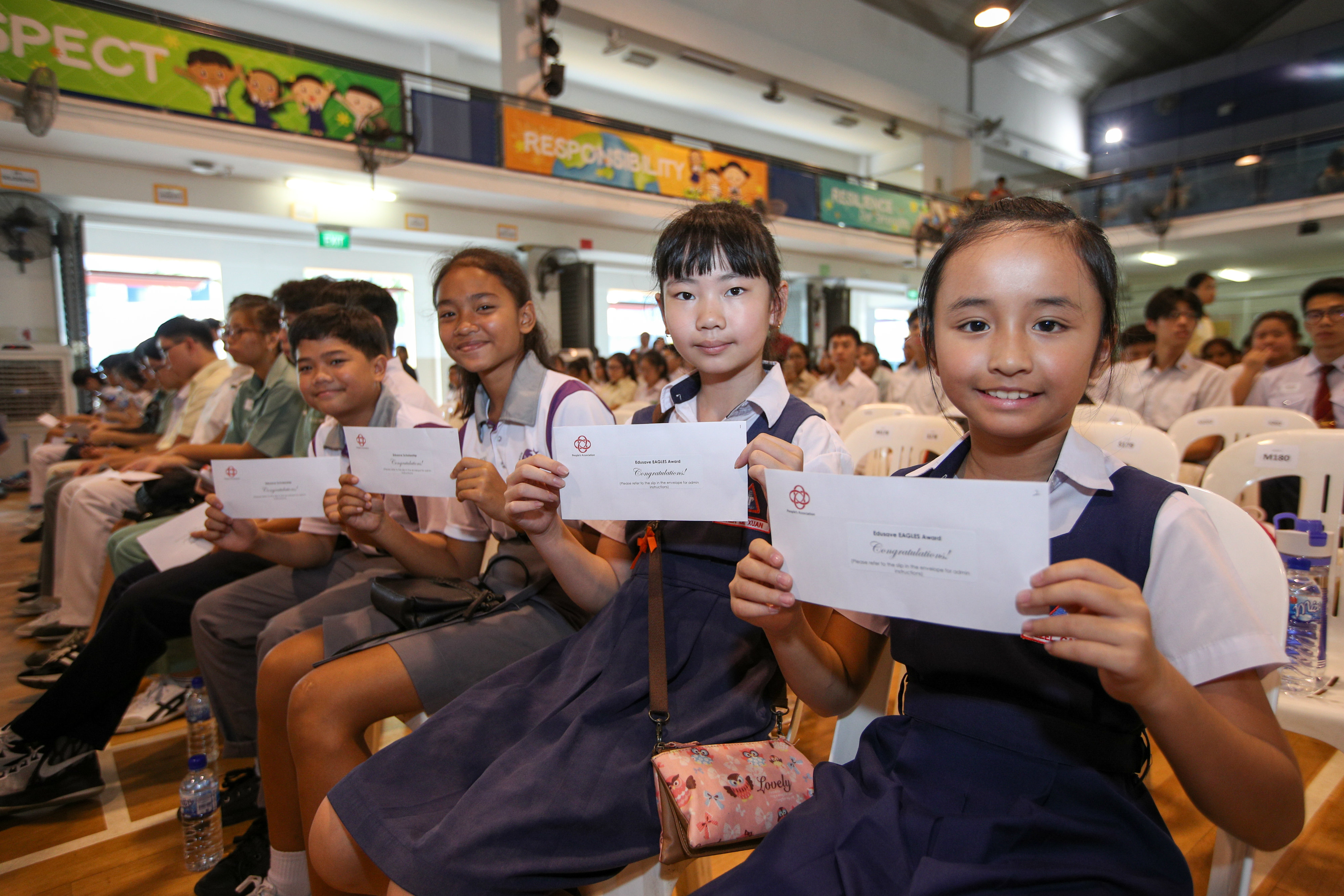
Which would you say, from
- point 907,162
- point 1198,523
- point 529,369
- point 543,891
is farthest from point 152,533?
point 907,162

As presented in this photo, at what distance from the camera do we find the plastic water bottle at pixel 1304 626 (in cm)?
127

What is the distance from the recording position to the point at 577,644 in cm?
125

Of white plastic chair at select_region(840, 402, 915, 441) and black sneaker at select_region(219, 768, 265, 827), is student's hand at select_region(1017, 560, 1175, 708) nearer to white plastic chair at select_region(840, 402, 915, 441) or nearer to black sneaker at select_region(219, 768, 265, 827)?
black sneaker at select_region(219, 768, 265, 827)

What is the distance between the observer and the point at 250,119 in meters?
6.41

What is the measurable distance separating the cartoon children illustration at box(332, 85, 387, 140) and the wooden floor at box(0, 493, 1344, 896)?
6238 mm

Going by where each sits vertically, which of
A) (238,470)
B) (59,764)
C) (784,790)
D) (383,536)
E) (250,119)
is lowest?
(59,764)

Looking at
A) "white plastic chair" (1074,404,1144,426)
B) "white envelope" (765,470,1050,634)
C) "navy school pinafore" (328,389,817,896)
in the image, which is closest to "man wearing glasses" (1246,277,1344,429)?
"white plastic chair" (1074,404,1144,426)

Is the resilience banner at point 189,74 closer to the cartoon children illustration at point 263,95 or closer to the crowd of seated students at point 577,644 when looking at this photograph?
the cartoon children illustration at point 263,95

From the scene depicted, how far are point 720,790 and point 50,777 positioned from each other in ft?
6.70

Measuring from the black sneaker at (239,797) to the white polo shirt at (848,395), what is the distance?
5037 millimetres

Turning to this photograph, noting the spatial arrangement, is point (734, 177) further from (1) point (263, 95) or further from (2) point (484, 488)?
(2) point (484, 488)

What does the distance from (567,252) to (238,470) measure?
852 cm

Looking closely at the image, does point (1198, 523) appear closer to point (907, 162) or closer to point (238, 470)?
point (238, 470)

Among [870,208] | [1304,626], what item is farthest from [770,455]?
[870,208]
